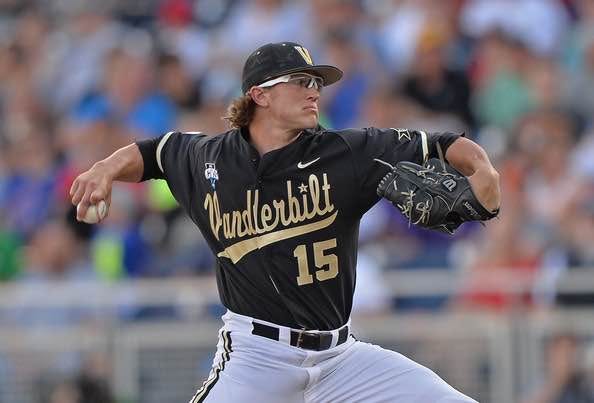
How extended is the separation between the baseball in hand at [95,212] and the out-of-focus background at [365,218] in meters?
3.83

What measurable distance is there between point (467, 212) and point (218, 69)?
293 inches

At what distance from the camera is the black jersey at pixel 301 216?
6824mm

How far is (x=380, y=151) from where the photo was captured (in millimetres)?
6820

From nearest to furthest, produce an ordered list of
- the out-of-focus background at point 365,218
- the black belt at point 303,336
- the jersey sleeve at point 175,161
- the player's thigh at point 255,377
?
the player's thigh at point 255,377 → the black belt at point 303,336 → the jersey sleeve at point 175,161 → the out-of-focus background at point 365,218

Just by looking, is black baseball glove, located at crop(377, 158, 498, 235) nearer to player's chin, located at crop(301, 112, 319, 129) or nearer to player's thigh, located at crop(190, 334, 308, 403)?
player's chin, located at crop(301, 112, 319, 129)

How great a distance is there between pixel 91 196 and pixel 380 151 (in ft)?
4.48

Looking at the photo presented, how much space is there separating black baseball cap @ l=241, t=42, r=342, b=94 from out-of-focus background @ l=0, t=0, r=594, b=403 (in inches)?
146

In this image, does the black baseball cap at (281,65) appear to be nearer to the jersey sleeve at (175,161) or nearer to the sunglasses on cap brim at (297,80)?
the sunglasses on cap brim at (297,80)

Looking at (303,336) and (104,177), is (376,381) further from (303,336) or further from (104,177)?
(104,177)

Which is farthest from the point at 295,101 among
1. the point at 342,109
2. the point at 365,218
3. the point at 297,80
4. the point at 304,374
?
the point at 342,109

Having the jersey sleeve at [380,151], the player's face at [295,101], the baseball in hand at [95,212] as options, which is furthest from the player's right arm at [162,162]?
the jersey sleeve at [380,151]

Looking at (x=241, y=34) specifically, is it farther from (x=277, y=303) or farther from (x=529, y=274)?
(x=277, y=303)

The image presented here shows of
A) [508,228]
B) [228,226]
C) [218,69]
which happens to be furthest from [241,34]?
[228,226]

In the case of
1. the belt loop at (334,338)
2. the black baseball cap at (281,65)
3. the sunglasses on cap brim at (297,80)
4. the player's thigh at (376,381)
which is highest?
the black baseball cap at (281,65)
